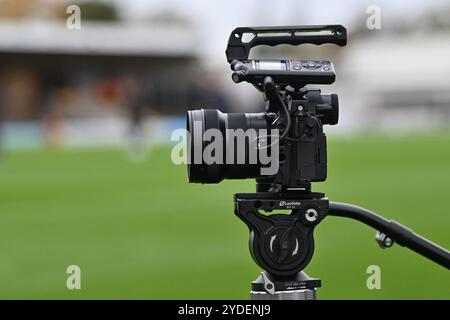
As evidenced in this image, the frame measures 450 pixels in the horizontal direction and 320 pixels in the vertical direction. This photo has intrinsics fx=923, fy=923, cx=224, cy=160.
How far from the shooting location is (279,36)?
3.41 m

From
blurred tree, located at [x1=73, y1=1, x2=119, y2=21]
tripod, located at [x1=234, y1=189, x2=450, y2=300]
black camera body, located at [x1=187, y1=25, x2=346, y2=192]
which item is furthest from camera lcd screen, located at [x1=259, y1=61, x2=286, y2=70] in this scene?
blurred tree, located at [x1=73, y1=1, x2=119, y2=21]

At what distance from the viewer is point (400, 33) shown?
232ft

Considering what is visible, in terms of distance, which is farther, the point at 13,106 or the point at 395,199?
the point at 13,106

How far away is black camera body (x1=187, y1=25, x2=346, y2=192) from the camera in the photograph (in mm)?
3326

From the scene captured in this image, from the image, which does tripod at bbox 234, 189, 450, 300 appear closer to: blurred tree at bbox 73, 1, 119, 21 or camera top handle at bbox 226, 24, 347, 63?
camera top handle at bbox 226, 24, 347, 63

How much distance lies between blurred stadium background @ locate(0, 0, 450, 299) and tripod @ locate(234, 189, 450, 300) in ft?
11.3

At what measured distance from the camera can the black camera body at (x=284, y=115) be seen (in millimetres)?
3326

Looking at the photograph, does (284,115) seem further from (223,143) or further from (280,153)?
(223,143)

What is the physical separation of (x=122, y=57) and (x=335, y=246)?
135 feet

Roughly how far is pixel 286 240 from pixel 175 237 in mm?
7047

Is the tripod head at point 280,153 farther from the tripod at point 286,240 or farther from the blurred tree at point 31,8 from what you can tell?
the blurred tree at point 31,8

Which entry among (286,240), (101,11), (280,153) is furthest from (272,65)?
(101,11)

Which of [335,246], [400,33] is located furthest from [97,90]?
[335,246]

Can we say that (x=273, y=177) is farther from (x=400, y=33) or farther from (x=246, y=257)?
(x=400, y=33)
